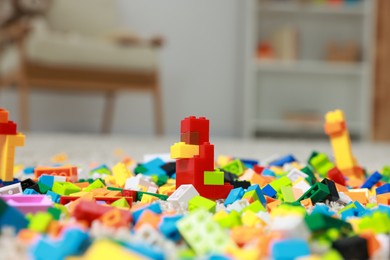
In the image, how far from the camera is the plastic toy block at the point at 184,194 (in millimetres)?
603

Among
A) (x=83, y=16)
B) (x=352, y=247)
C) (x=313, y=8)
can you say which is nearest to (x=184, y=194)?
(x=352, y=247)

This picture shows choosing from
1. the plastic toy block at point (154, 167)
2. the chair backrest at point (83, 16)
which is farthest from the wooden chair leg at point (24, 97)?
the plastic toy block at point (154, 167)

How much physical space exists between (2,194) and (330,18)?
10.4ft

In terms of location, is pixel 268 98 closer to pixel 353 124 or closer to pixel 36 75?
pixel 353 124

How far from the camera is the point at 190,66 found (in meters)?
3.66

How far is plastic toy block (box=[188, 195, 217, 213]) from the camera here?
568mm

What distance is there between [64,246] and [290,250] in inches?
6.7

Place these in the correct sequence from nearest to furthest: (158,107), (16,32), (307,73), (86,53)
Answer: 1. (16,32)
2. (86,53)
3. (158,107)
4. (307,73)

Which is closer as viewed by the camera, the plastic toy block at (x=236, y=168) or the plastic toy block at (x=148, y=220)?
the plastic toy block at (x=148, y=220)

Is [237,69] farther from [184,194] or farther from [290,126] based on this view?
[184,194]

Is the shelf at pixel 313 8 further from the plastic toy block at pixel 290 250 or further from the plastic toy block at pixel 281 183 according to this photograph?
the plastic toy block at pixel 290 250

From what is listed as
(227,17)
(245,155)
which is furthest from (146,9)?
(245,155)

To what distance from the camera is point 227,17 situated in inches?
143

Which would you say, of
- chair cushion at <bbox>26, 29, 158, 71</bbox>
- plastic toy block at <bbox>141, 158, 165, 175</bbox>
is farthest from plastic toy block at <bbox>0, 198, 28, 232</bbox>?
chair cushion at <bbox>26, 29, 158, 71</bbox>
